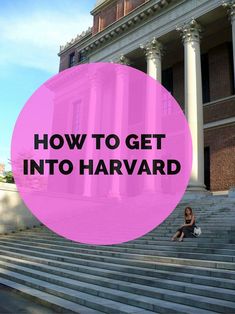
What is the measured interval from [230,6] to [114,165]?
11.3 m

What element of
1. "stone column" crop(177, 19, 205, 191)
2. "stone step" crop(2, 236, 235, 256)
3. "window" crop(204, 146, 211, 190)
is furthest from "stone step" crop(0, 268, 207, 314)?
"window" crop(204, 146, 211, 190)

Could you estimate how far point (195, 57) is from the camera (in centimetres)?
2167

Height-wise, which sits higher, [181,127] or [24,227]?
[181,127]

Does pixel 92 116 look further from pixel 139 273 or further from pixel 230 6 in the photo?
pixel 139 273

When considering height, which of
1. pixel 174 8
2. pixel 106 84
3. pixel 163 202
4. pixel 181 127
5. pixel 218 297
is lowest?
pixel 218 297

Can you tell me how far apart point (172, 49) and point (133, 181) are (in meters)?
8.78

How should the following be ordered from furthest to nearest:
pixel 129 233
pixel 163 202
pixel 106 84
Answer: pixel 106 84 → pixel 163 202 → pixel 129 233

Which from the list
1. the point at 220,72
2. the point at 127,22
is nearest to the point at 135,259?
the point at 220,72

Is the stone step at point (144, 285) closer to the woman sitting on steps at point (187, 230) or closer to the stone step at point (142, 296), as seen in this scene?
the stone step at point (142, 296)

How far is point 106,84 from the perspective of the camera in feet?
96.6

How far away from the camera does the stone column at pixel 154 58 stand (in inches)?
948

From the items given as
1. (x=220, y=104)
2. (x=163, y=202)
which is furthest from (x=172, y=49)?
(x=163, y=202)

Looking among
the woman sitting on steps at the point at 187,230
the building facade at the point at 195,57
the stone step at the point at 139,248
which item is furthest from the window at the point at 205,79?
the woman sitting on steps at the point at 187,230

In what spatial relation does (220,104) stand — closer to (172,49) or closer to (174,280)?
(172,49)
